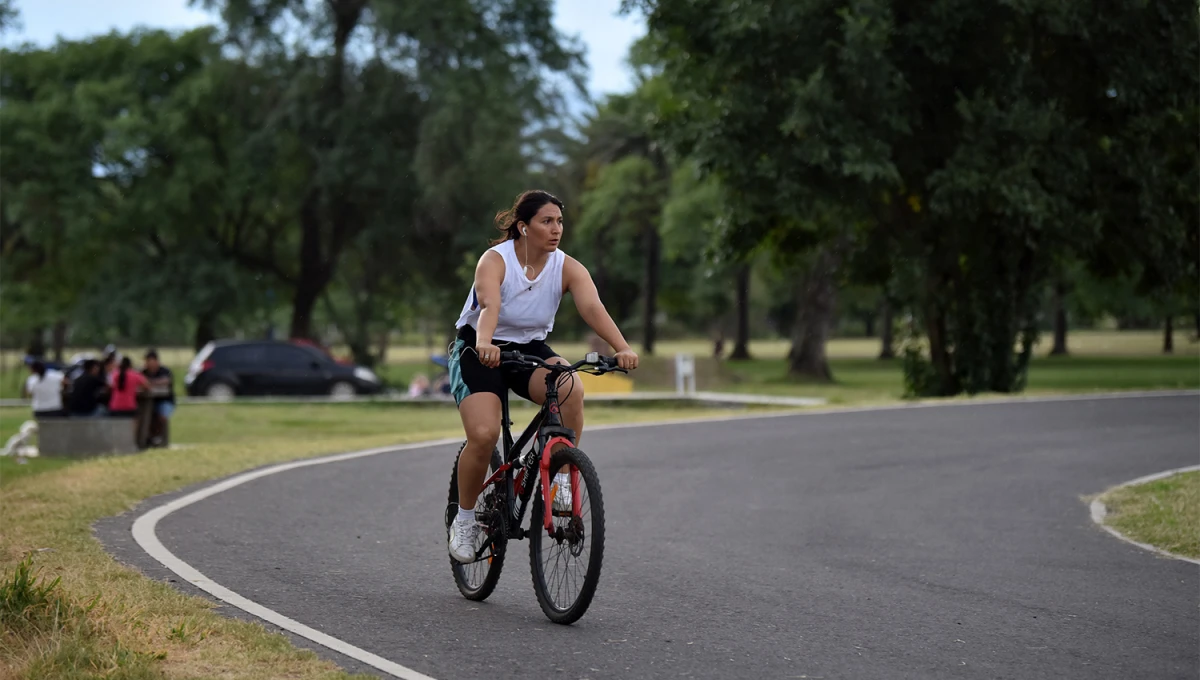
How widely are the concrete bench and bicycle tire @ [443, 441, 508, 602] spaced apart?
11.1 m

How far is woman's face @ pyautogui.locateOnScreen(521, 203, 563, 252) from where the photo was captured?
6.50 m

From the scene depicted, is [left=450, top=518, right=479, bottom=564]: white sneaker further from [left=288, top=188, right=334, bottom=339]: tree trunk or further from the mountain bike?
[left=288, top=188, right=334, bottom=339]: tree trunk

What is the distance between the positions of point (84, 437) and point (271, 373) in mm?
21035

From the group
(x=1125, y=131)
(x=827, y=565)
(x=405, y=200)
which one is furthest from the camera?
(x=405, y=200)

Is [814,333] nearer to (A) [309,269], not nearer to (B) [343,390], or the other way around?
(A) [309,269]

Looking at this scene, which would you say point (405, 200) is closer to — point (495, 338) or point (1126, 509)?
point (1126, 509)

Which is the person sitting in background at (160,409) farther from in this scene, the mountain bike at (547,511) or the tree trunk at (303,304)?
the tree trunk at (303,304)

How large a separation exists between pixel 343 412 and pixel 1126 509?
23.4 m

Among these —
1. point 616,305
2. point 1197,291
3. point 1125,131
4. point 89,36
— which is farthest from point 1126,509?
point 616,305

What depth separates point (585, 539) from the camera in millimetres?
6191

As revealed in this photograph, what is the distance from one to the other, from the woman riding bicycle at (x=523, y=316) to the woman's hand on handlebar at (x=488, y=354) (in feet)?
0.73

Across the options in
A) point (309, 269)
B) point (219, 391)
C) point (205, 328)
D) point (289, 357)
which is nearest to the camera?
point (219, 391)

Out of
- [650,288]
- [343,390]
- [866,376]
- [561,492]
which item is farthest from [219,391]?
[561,492]

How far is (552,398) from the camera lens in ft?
21.2
